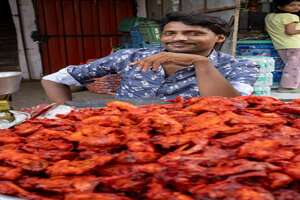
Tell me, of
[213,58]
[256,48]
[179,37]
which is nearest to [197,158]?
[179,37]

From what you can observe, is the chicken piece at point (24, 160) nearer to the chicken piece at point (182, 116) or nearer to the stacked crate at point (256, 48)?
the chicken piece at point (182, 116)

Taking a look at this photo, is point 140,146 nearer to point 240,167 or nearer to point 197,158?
point 197,158

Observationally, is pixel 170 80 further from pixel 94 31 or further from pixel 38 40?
pixel 38 40

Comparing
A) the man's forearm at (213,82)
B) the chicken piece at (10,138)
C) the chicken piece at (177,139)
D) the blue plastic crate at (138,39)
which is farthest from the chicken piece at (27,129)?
the blue plastic crate at (138,39)

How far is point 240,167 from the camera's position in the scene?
0.55m

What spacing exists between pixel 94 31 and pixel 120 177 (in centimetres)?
638

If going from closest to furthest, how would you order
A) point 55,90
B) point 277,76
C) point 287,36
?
point 55,90, point 287,36, point 277,76

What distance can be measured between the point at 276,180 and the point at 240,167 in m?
0.08

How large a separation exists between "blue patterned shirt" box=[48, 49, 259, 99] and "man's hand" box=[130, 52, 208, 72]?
262 millimetres

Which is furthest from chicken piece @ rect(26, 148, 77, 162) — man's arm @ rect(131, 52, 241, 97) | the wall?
the wall

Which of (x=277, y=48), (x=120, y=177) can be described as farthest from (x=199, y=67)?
(x=277, y=48)

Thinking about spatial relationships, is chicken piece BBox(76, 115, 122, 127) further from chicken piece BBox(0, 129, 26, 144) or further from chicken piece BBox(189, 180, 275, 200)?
chicken piece BBox(189, 180, 275, 200)

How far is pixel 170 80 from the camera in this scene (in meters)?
1.96

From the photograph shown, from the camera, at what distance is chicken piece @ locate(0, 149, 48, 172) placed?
0.64 metres
